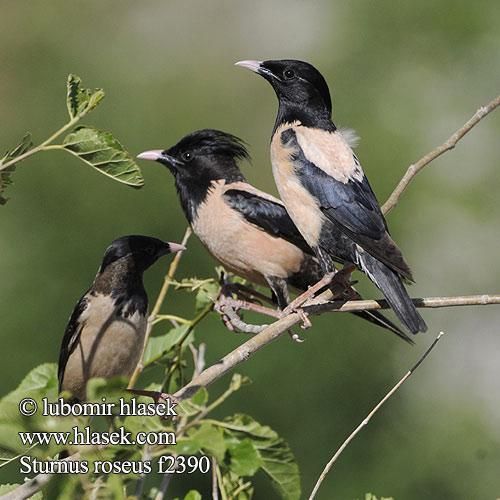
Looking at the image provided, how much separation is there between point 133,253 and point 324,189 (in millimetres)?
851

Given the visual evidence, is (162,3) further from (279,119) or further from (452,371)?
(279,119)

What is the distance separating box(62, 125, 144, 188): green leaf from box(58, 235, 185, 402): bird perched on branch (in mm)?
1228

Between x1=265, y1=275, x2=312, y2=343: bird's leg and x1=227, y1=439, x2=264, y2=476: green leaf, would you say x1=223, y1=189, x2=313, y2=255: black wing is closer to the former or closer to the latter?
x1=265, y1=275, x2=312, y2=343: bird's leg

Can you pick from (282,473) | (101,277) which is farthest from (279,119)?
(282,473)

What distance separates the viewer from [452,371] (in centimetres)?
815

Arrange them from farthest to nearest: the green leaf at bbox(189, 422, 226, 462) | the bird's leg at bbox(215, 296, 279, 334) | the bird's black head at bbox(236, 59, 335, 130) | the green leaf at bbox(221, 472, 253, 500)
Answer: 1. the bird's black head at bbox(236, 59, 335, 130)
2. the bird's leg at bbox(215, 296, 279, 334)
3. the green leaf at bbox(221, 472, 253, 500)
4. the green leaf at bbox(189, 422, 226, 462)

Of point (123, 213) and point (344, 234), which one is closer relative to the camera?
point (344, 234)

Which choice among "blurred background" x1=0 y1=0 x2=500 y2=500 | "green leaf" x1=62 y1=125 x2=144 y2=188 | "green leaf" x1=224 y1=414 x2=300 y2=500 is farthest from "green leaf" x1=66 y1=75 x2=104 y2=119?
"blurred background" x1=0 y1=0 x2=500 y2=500

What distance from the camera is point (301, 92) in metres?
3.22

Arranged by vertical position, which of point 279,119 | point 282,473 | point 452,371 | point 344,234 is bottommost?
point 452,371

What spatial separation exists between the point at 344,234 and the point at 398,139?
5.83 m

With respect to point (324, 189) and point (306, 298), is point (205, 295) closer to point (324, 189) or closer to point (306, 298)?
point (306, 298)

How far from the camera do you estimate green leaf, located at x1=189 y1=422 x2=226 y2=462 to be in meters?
1.38

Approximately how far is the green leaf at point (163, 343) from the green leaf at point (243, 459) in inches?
42.2
